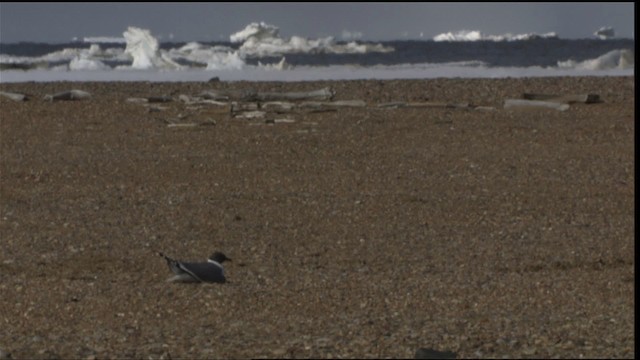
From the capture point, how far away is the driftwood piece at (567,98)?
55.4ft

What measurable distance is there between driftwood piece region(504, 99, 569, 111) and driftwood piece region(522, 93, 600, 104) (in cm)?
34

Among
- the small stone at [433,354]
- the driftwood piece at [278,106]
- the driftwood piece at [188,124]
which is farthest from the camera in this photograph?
the driftwood piece at [278,106]

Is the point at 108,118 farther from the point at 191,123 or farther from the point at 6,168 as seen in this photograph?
the point at 6,168

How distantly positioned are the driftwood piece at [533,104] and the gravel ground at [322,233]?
1.23 ft

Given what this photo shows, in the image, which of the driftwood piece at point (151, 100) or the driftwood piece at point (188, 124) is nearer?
the driftwood piece at point (188, 124)

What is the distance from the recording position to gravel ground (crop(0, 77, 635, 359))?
557 cm

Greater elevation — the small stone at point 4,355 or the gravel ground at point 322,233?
the small stone at point 4,355

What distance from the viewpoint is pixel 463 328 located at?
18.2 feet

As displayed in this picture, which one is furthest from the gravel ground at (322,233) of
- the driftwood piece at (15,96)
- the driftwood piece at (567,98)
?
the driftwood piece at (15,96)

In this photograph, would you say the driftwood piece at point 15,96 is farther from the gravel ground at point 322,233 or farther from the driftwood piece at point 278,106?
the driftwood piece at point 278,106

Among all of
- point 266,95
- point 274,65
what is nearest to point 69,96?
point 266,95

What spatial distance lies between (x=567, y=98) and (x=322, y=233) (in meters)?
9.23

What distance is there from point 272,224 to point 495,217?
5.08ft

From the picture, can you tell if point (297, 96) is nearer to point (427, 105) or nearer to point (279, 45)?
point (427, 105)
